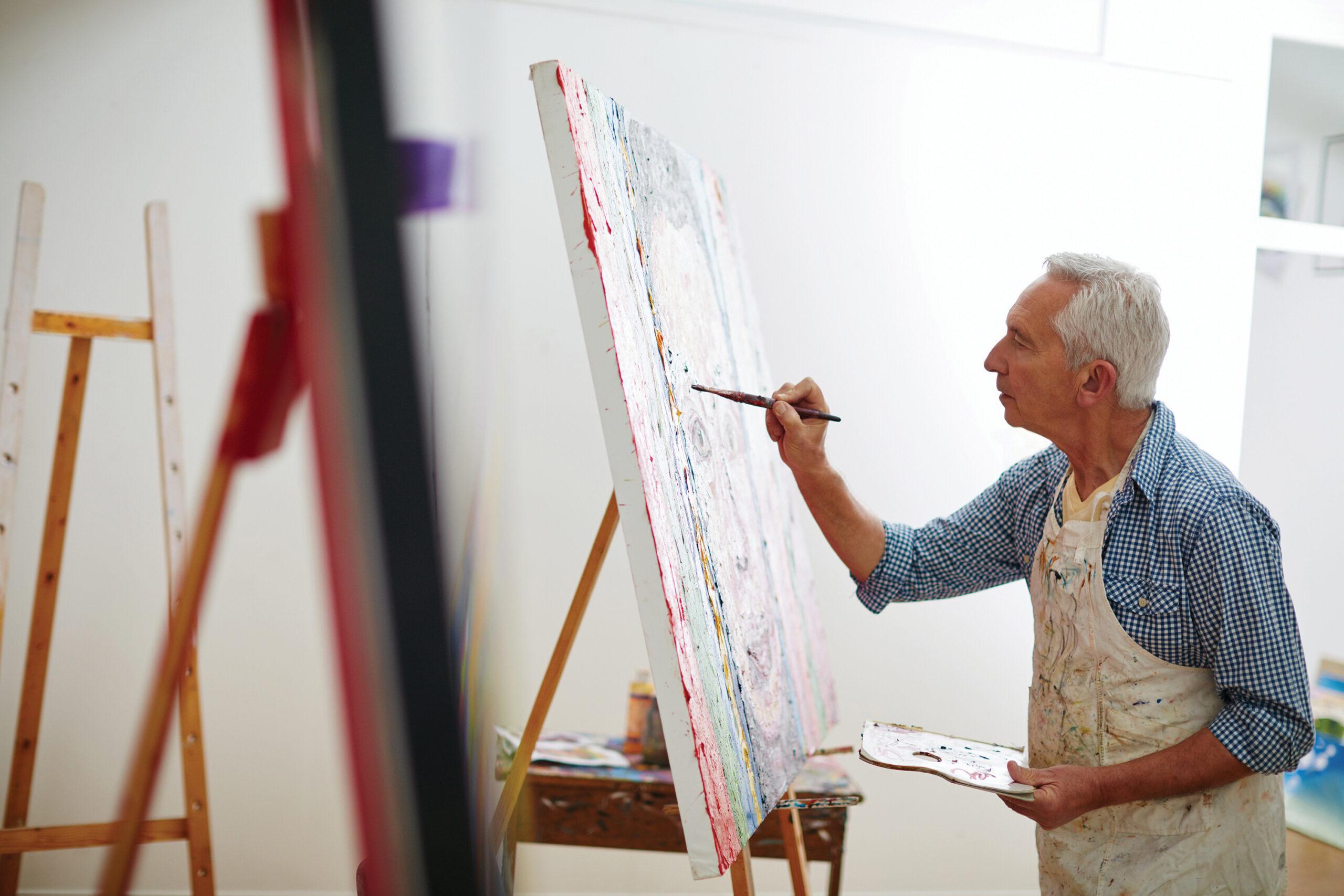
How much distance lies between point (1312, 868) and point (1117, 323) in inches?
100

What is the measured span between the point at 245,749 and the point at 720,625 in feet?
6.10

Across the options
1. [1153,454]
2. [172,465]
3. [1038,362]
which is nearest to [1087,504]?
[1153,454]

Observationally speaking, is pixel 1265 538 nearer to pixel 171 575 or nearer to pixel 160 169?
pixel 171 575

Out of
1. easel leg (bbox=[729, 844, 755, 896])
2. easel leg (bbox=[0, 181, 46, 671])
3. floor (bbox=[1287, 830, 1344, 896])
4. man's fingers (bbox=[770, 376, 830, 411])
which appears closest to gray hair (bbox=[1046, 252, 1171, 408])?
man's fingers (bbox=[770, 376, 830, 411])

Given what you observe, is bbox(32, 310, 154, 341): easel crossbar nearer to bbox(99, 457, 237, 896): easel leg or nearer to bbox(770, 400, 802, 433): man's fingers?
bbox(99, 457, 237, 896): easel leg

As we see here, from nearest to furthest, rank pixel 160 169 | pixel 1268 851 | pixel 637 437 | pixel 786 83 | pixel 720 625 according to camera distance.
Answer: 1. pixel 637 437
2. pixel 720 625
3. pixel 1268 851
4. pixel 160 169
5. pixel 786 83

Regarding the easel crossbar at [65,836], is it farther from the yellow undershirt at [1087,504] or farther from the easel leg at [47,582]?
the yellow undershirt at [1087,504]

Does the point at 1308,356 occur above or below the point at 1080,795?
above

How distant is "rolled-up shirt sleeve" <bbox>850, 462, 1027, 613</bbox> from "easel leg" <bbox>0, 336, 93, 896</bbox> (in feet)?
4.63

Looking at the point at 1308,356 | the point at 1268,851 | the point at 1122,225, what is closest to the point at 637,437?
the point at 1268,851

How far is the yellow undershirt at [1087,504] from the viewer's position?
1329 mm

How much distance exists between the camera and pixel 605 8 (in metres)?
2.37

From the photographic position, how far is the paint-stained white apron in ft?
4.16

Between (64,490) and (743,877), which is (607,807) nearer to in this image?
(743,877)
